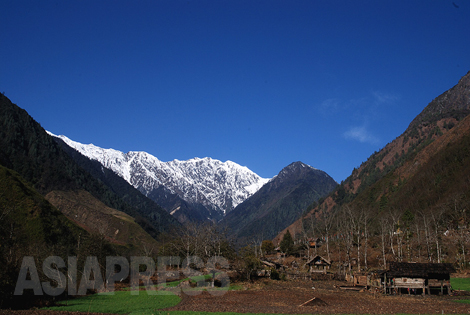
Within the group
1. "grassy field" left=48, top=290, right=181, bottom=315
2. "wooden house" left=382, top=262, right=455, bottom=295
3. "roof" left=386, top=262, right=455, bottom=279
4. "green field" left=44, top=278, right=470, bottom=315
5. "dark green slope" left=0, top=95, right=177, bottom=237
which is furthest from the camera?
"dark green slope" left=0, top=95, right=177, bottom=237

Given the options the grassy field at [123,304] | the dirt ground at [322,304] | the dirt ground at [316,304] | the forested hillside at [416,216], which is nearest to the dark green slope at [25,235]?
the grassy field at [123,304]

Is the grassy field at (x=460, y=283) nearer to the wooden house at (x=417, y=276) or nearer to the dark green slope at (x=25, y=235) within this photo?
the wooden house at (x=417, y=276)

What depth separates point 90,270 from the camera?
181 ft

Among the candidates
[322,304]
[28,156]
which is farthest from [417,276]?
[28,156]

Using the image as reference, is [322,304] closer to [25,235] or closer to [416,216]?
[25,235]

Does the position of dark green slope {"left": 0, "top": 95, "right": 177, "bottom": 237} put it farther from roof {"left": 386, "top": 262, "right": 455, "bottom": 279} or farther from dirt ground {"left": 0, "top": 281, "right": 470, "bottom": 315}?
→ roof {"left": 386, "top": 262, "right": 455, "bottom": 279}

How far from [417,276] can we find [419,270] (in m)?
0.97

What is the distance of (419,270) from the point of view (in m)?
46.0

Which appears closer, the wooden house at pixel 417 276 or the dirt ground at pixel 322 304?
the dirt ground at pixel 322 304

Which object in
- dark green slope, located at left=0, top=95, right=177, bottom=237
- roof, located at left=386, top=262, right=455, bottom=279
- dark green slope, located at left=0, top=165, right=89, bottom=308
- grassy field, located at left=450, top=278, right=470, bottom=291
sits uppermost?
dark green slope, located at left=0, top=95, right=177, bottom=237

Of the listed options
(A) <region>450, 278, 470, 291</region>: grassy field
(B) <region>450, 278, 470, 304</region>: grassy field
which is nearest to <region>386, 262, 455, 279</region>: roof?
(B) <region>450, 278, 470, 304</region>: grassy field

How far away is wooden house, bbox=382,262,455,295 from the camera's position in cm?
4519

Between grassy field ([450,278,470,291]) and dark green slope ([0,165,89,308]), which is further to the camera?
grassy field ([450,278,470,291])

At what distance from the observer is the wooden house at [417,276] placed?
148 ft
